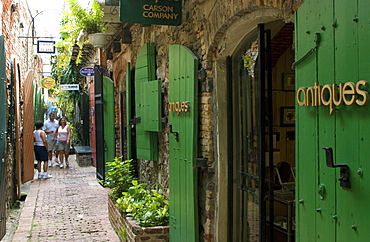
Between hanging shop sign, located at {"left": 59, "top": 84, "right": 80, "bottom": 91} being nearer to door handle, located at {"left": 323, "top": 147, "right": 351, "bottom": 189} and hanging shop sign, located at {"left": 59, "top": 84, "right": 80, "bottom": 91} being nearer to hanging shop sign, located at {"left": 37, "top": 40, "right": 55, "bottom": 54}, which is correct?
hanging shop sign, located at {"left": 37, "top": 40, "right": 55, "bottom": 54}

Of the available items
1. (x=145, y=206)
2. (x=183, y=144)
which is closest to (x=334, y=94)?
(x=183, y=144)

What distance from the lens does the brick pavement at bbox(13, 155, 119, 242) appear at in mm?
6641

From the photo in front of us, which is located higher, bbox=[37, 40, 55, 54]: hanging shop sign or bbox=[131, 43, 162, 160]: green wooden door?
bbox=[37, 40, 55, 54]: hanging shop sign

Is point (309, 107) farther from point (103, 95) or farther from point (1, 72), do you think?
point (103, 95)

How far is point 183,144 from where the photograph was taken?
5035 mm

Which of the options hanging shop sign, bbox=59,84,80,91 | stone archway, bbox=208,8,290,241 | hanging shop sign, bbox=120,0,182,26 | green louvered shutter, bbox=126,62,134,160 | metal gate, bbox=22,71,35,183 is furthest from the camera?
hanging shop sign, bbox=59,84,80,91

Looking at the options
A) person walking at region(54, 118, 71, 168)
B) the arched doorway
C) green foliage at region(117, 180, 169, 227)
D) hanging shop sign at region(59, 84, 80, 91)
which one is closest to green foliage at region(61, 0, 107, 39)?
green foliage at region(117, 180, 169, 227)

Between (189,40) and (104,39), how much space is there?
3.85 meters

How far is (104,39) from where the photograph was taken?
8695 mm

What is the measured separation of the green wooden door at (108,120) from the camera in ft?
31.4

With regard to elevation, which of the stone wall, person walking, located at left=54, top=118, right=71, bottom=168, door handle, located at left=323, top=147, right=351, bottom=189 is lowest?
the stone wall

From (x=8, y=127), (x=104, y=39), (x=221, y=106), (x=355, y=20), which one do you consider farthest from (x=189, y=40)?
(x=8, y=127)

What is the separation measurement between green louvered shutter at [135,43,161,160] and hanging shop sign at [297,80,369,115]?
12.1ft

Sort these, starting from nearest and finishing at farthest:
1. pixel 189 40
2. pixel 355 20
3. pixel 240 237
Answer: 1. pixel 355 20
2. pixel 240 237
3. pixel 189 40
